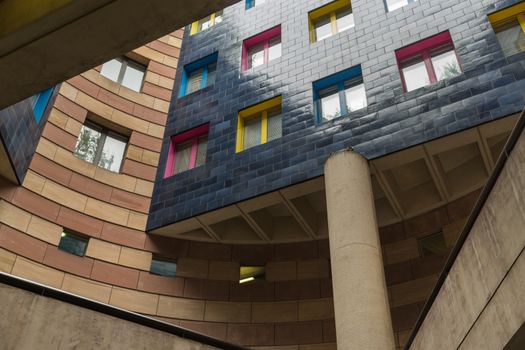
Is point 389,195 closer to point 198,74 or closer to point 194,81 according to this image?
point 194,81

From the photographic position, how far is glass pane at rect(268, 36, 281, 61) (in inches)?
866

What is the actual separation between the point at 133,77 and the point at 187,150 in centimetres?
501

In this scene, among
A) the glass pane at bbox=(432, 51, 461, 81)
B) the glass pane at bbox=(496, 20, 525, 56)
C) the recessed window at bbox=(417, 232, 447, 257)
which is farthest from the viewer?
the recessed window at bbox=(417, 232, 447, 257)

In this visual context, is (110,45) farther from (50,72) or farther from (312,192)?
(312,192)

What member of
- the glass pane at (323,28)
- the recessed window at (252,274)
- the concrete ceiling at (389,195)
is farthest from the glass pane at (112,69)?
the recessed window at (252,274)

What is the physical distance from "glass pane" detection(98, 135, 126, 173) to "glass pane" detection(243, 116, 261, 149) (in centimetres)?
561

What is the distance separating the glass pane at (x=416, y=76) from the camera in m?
17.4

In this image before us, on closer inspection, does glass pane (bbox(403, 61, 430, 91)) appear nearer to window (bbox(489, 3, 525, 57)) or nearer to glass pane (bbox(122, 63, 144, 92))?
window (bbox(489, 3, 525, 57))

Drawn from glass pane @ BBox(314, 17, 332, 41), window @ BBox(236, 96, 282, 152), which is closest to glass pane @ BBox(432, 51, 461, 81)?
glass pane @ BBox(314, 17, 332, 41)

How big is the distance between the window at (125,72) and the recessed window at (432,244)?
14.6 metres

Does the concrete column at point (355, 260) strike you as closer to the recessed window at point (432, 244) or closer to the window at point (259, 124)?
the recessed window at point (432, 244)

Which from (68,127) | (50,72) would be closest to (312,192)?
(68,127)

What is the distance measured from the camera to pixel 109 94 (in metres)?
22.0

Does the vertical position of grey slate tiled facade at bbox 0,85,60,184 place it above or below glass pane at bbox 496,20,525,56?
below
